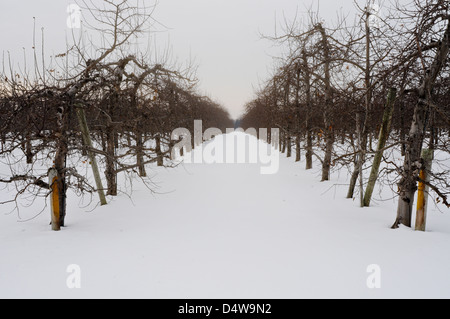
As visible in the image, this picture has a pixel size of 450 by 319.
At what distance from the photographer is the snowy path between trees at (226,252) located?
10.9 ft

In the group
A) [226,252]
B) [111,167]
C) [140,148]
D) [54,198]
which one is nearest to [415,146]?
[226,252]

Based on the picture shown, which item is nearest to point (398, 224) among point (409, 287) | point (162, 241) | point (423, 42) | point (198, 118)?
point (409, 287)

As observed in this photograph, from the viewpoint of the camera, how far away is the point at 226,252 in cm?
441

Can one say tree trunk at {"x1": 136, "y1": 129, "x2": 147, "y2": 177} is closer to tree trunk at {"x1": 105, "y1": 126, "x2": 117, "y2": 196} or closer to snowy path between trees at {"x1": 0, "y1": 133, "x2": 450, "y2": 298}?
tree trunk at {"x1": 105, "y1": 126, "x2": 117, "y2": 196}

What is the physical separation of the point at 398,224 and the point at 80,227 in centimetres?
616

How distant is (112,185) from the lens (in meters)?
8.50

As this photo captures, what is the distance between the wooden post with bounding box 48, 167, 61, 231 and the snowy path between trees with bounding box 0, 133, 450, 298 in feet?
0.64

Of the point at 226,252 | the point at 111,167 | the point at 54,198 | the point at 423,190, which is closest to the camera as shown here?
the point at 226,252

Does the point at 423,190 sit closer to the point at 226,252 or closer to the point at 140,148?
the point at 226,252

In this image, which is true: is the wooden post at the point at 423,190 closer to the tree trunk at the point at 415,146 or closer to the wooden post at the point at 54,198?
the tree trunk at the point at 415,146

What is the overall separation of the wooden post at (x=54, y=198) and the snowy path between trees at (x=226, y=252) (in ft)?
0.64

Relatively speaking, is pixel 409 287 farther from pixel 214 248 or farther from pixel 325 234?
pixel 214 248

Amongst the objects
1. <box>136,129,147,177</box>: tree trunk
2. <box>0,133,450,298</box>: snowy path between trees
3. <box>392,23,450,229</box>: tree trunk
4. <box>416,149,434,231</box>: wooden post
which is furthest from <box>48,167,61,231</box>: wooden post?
<box>416,149,434,231</box>: wooden post

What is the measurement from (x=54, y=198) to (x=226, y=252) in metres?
3.41
